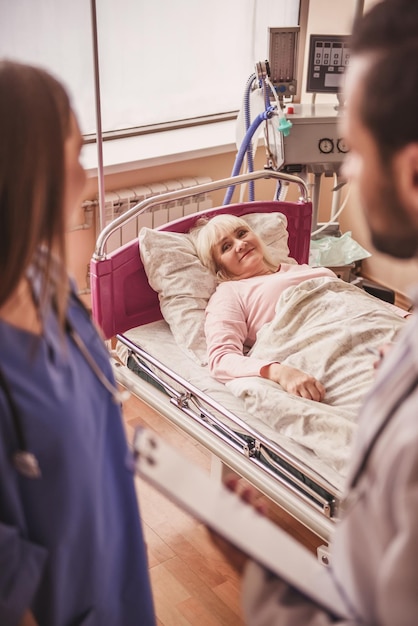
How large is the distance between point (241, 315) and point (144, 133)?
1.76 m

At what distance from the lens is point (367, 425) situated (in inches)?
36.5

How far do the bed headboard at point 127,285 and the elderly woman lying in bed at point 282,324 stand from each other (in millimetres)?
238

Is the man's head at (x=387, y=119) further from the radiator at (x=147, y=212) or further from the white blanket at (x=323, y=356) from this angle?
the radiator at (x=147, y=212)

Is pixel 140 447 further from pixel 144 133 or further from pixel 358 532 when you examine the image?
pixel 144 133

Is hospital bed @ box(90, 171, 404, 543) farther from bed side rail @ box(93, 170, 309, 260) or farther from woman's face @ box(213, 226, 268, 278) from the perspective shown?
woman's face @ box(213, 226, 268, 278)

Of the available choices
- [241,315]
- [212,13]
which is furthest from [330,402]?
[212,13]

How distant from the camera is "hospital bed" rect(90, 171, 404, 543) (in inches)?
82.8

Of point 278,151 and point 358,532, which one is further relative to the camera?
point 278,151

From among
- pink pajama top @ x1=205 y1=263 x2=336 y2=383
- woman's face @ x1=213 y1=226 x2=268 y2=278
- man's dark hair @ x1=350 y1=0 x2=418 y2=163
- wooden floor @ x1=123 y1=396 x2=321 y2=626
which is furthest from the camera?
woman's face @ x1=213 y1=226 x2=268 y2=278

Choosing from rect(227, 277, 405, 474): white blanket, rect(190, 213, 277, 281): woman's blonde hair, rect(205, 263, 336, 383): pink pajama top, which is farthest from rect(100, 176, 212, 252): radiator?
rect(227, 277, 405, 474): white blanket

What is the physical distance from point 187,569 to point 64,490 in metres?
1.37

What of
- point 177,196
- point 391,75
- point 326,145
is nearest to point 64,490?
point 391,75

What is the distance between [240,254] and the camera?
2879mm

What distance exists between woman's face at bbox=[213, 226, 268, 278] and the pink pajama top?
1.6 inches
